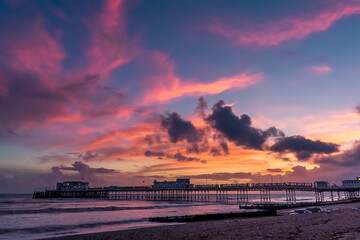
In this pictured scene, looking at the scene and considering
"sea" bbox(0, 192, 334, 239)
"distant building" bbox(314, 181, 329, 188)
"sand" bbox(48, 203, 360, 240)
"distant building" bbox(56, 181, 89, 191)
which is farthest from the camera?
"distant building" bbox(56, 181, 89, 191)

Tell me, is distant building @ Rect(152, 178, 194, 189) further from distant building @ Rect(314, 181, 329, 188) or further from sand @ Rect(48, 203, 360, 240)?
sand @ Rect(48, 203, 360, 240)

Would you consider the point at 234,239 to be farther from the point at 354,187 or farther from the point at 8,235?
the point at 354,187

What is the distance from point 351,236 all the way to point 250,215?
90.5ft

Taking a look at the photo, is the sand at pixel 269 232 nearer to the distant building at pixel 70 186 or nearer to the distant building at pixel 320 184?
the distant building at pixel 320 184

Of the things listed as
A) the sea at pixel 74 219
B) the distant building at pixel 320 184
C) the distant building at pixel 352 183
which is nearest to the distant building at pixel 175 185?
the distant building at pixel 320 184

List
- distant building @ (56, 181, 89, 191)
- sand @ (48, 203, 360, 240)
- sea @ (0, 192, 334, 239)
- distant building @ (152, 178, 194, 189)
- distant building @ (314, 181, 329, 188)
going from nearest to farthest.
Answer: sand @ (48, 203, 360, 240) < sea @ (0, 192, 334, 239) < distant building @ (314, 181, 329, 188) < distant building @ (152, 178, 194, 189) < distant building @ (56, 181, 89, 191)

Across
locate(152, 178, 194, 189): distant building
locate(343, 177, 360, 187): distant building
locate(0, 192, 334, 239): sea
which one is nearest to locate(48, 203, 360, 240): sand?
locate(0, 192, 334, 239): sea

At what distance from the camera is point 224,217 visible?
129 feet

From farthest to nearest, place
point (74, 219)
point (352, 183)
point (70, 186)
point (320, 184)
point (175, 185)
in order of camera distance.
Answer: point (70, 186) < point (175, 185) < point (352, 183) < point (320, 184) < point (74, 219)

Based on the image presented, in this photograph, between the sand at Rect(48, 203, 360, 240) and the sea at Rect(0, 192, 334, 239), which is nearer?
the sand at Rect(48, 203, 360, 240)

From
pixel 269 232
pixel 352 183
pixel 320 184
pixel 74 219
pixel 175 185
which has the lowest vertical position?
pixel 74 219

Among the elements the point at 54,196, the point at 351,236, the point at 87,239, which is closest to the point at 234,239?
the point at 351,236

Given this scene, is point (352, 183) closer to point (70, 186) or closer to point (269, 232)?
point (269, 232)

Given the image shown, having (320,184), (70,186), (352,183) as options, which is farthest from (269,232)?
(70,186)
